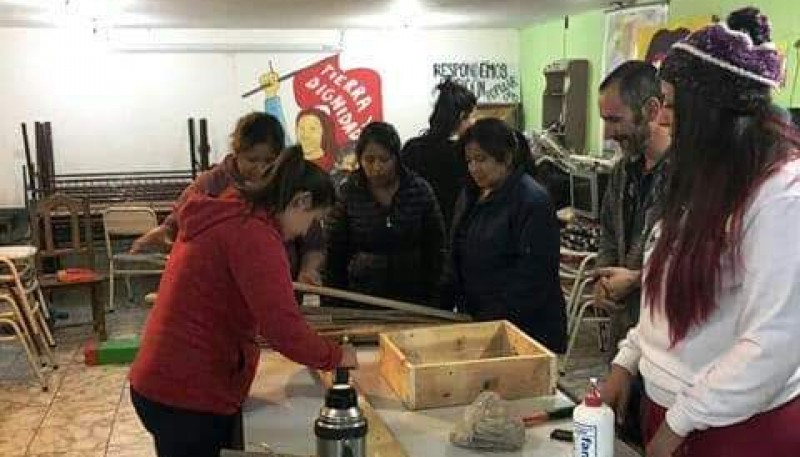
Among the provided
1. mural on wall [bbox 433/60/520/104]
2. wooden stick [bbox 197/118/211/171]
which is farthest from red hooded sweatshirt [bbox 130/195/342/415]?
mural on wall [bbox 433/60/520/104]

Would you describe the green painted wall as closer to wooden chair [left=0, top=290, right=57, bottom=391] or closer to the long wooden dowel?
the long wooden dowel

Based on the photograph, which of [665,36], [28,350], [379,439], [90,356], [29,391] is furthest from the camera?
[665,36]

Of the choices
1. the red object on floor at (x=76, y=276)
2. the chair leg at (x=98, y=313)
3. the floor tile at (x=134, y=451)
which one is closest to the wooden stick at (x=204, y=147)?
the red object on floor at (x=76, y=276)

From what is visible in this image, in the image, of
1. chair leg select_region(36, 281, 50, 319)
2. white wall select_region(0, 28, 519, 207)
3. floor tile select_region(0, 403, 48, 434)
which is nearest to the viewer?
floor tile select_region(0, 403, 48, 434)

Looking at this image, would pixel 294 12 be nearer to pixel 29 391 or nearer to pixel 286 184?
pixel 29 391

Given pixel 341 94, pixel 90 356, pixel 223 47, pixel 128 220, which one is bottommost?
pixel 90 356

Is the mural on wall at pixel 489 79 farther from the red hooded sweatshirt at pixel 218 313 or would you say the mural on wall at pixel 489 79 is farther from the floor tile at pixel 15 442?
the red hooded sweatshirt at pixel 218 313

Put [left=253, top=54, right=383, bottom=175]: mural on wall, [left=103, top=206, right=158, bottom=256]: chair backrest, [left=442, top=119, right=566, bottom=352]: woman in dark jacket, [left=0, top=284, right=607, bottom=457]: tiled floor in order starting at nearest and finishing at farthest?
[left=442, top=119, right=566, bottom=352]: woman in dark jacket < [left=0, top=284, right=607, bottom=457]: tiled floor < [left=103, top=206, right=158, bottom=256]: chair backrest < [left=253, top=54, right=383, bottom=175]: mural on wall

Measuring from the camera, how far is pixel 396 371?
194cm

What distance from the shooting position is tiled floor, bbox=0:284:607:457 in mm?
3631

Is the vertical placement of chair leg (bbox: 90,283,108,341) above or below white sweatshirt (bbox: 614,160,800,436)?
below

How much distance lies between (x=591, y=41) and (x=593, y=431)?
549 centimetres

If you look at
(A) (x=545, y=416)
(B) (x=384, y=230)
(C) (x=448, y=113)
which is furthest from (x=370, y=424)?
(C) (x=448, y=113)

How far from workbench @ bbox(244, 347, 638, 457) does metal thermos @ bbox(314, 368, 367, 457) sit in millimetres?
264
